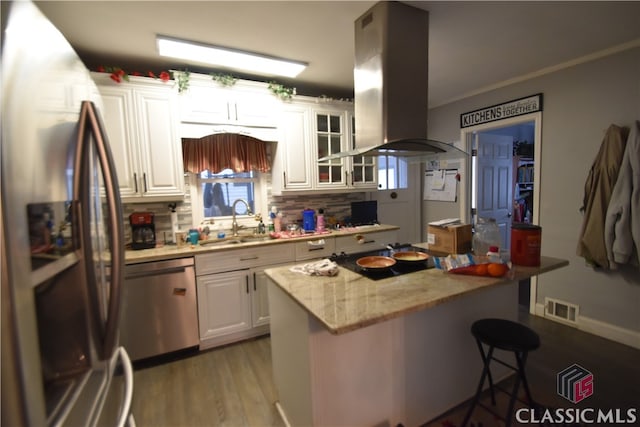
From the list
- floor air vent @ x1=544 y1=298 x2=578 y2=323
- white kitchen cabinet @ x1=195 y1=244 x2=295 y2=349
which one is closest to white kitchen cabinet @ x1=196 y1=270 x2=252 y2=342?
white kitchen cabinet @ x1=195 y1=244 x2=295 y2=349

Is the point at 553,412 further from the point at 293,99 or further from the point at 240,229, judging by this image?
the point at 293,99

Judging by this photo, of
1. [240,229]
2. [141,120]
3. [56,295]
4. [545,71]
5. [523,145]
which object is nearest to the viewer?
[56,295]

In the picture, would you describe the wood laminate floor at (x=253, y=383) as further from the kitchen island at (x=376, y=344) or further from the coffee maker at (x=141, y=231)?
the coffee maker at (x=141, y=231)

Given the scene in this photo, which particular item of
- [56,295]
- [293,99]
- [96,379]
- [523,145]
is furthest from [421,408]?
[523,145]

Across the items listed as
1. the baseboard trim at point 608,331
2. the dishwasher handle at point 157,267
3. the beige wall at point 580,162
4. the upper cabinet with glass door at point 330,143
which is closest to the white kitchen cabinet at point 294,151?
the upper cabinet with glass door at point 330,143

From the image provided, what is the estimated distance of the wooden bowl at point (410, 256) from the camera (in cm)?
181

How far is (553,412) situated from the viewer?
173cm

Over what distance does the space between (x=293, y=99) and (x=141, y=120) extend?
55.0 inches

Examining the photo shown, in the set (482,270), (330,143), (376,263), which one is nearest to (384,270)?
(376,263)

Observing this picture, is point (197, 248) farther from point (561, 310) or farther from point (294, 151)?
point (561, 310)

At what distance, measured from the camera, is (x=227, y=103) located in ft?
8.96

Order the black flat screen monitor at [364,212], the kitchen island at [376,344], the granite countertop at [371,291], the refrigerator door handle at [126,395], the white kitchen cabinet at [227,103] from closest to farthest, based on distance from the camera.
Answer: the refrigerator door handle at [126,395] < the granite countertop at [371,291] < the kitchen island at [376,344] < the white kitchen cabinet at [227,103] < the black flat screen monitor at [364,212]

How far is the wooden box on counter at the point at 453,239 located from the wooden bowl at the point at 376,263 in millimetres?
493

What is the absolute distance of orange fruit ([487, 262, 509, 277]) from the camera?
155cm
